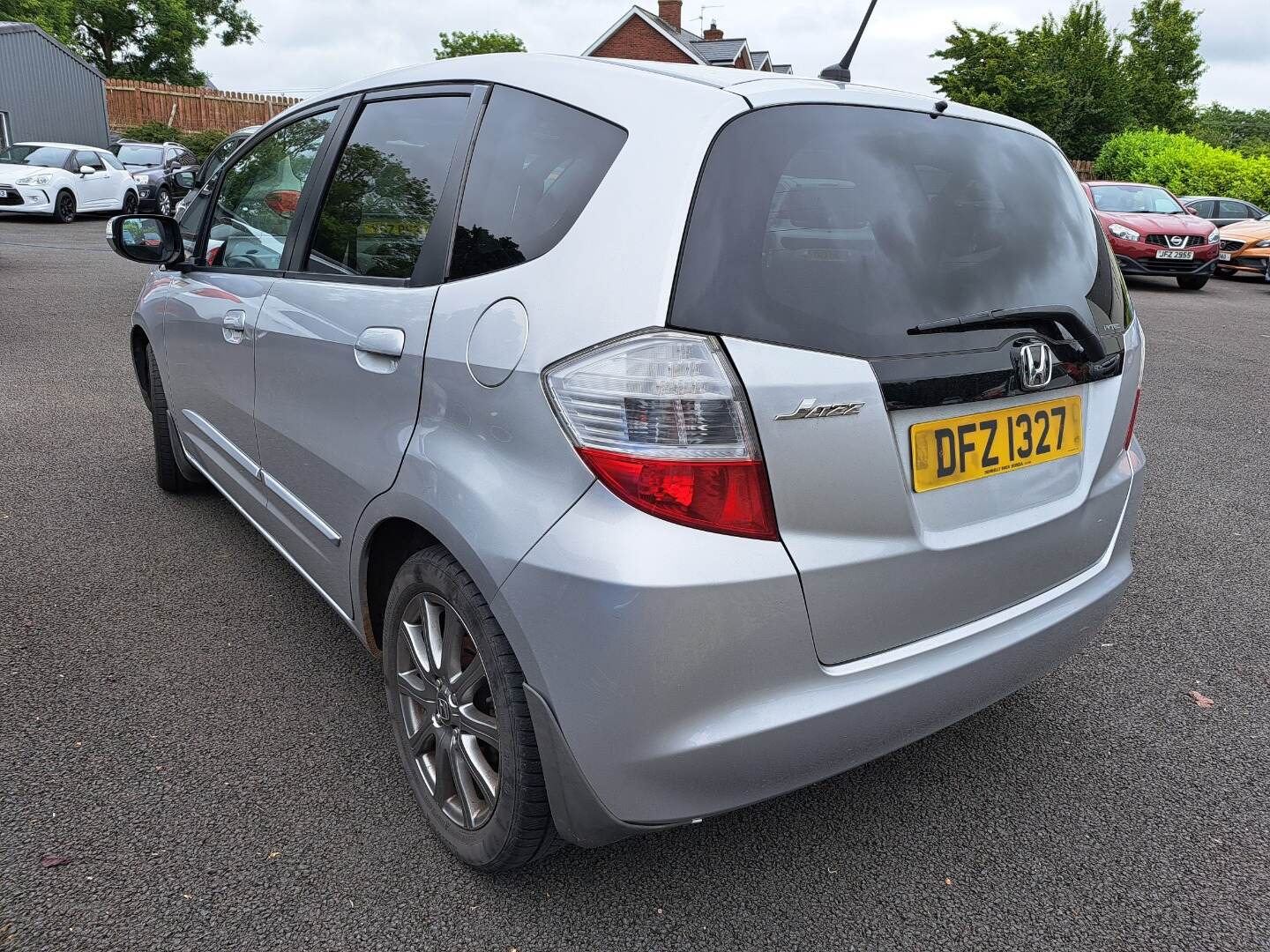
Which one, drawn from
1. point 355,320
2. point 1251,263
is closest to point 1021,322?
point 355,320

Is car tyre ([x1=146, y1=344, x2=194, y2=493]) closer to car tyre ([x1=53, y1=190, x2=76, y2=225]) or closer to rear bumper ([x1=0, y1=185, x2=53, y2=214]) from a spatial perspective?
rear bumper ([x1=0, y1=185, x2=53, y2=214])

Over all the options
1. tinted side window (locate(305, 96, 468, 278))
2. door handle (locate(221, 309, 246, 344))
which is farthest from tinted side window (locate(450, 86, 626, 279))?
door handle (locate(221, 309, 246, 344))

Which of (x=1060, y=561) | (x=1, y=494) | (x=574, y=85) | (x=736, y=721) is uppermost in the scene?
(x=574, y=85)

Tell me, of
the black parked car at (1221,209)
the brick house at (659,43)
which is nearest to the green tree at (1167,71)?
the brick house at (659,43)

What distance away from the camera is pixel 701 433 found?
1627 millimetres

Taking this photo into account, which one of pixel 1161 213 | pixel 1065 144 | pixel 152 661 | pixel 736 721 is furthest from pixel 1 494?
pixel 1065 144

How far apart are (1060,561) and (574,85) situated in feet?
4.71

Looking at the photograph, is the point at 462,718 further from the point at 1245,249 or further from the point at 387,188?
the point at 1245,249

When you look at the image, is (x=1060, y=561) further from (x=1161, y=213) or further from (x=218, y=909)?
(x=1161, y=213)

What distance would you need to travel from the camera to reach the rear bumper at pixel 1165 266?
1423 centimetres

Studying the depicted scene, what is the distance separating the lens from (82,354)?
737 centimetres

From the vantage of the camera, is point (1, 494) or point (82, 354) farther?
point (82, 354)

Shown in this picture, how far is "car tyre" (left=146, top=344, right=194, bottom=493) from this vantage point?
4.08 m

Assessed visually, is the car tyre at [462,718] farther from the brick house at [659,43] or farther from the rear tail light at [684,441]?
the brick house at [659,43]
